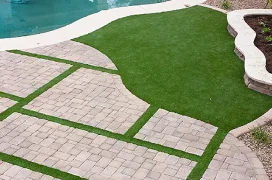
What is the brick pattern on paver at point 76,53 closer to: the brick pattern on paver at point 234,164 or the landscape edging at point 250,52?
the landscape edging at point 250,52

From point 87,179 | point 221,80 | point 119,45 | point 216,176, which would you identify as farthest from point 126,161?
point 119,45

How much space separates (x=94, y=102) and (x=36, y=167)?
2.46 meters

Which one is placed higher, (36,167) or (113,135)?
(113,135)

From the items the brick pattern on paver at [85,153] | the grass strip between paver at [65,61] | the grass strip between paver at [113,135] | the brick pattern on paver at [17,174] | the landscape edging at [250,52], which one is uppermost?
the landscape edging at [250,52]

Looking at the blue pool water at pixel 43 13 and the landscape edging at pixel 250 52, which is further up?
the landscape edging at pixel 250 52

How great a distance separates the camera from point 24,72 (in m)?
11.4

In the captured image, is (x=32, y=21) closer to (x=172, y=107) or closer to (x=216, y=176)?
(x=172, y=107)

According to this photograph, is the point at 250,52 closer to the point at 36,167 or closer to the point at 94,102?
the point at 94,102

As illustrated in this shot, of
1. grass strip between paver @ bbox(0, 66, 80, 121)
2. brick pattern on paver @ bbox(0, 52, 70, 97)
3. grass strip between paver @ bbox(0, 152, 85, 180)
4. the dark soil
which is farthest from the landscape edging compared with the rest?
grass strip between paver @ bbox(0, 152, 85, 180)

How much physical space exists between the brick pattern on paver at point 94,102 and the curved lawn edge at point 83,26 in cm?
270

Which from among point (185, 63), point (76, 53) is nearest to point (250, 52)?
point (185, 63)

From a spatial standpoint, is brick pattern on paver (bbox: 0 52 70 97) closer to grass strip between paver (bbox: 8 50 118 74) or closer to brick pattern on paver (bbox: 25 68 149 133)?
grass strip between paver (bbox: 8 50 118 74)

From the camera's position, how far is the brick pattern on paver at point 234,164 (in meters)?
7.80

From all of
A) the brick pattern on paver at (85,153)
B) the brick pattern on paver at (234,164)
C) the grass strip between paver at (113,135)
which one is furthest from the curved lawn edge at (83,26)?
the brick pattern on paver at (234,164)
